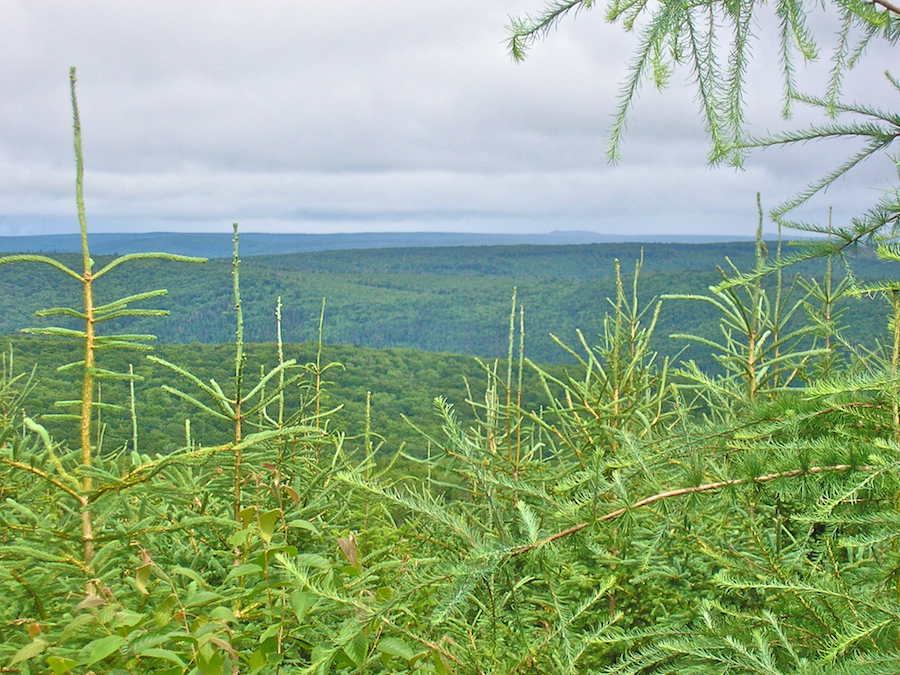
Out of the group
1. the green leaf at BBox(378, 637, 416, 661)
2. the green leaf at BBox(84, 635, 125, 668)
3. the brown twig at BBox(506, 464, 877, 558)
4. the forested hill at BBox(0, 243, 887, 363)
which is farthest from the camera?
the forested hill at BBox(0, 243, 887, 363)

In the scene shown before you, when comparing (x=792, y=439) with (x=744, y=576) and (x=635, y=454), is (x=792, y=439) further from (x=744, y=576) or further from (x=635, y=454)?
(x=744, y=576)

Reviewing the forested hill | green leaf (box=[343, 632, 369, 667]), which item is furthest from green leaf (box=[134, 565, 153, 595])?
→ the forested hill

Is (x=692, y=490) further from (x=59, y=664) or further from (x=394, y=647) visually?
(x=59, y=664)

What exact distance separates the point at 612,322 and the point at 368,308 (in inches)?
4169

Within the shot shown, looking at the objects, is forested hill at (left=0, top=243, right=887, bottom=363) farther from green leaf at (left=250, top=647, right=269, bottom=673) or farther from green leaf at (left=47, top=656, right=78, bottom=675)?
green leaf at (left=47, top=656, right=78, bottom=675)

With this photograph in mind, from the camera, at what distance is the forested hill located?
8272cm

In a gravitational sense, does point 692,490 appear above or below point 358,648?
above

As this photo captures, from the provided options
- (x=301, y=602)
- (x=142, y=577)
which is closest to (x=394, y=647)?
(x=301, y=602)

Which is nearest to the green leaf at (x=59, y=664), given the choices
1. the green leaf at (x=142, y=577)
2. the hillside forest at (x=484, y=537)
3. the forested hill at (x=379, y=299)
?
the hillside forest at (x=484, y=537)

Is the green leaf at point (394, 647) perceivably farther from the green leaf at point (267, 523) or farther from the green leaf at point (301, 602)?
the green leaf at point (267, 523)

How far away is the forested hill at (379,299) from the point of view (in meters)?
82.7

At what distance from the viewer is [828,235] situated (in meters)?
1.67

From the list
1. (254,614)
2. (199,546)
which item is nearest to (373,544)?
(199,546)

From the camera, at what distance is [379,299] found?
111375 mm
